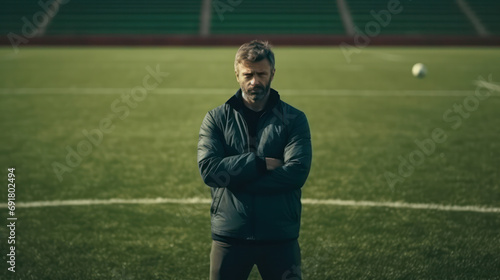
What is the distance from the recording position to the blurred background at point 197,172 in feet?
11.8

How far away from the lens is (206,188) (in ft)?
16.7

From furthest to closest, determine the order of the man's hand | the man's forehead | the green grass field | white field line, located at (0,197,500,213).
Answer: white field line, located at (0,197,500,213)
the green grass field
the man's hand
the man's forehead

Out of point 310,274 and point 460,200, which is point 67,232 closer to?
point 310,274

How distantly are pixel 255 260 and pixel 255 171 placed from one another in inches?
17.1

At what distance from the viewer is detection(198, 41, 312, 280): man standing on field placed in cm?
226

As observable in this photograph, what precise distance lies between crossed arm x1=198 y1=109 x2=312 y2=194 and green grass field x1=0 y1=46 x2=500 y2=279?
122 centimetres
